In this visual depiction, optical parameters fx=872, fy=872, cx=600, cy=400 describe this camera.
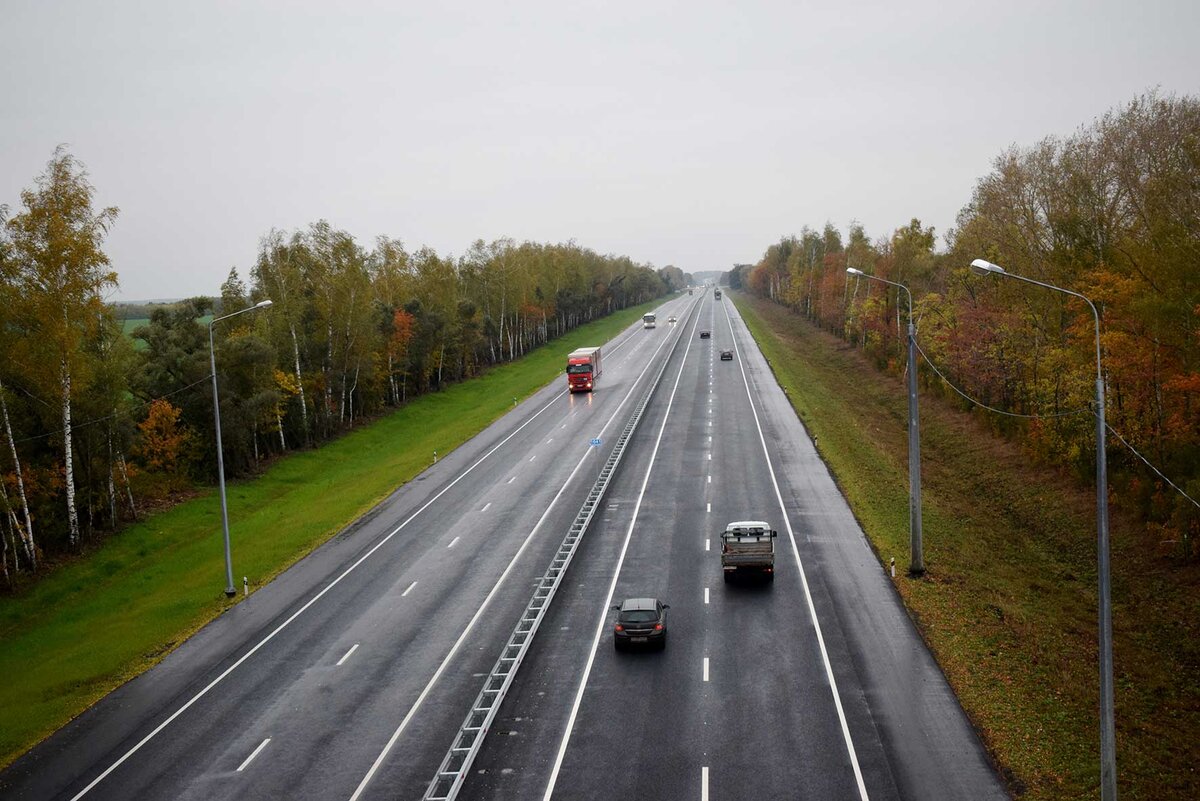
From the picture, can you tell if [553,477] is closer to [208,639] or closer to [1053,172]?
[208,639]

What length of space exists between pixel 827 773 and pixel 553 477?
3147cm

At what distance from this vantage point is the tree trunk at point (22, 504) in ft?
126

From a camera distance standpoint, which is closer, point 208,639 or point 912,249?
point 208,639

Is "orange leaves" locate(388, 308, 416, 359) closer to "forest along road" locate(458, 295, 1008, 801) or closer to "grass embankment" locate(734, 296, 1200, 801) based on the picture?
"grass embankment" locate(734, 296, 1200, 801)

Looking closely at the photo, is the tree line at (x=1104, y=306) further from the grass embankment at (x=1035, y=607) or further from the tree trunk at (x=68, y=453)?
the tree trunk at (x=68, y=453)

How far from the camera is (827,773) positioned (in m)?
19.5

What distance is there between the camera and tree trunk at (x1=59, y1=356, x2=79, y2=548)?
4003cm

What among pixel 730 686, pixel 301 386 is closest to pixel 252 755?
pixel 730 686

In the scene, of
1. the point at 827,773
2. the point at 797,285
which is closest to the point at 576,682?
the point at 827,773

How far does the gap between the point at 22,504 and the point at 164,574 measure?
7.39 m

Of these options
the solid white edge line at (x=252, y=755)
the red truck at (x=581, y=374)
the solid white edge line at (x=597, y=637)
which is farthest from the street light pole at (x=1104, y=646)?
the red truck at (x=581, y=374)

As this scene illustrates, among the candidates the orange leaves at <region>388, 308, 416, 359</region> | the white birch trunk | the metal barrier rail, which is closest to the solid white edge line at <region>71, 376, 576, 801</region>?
the metal barrier rail

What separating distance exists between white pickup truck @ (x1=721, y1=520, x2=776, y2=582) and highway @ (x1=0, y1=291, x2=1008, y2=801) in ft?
2.24

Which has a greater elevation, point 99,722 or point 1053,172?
point 1053,172
